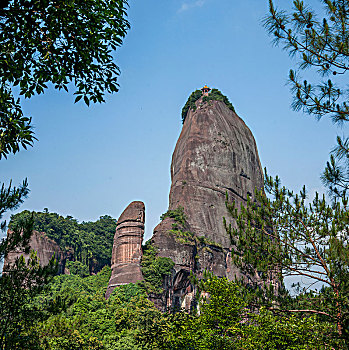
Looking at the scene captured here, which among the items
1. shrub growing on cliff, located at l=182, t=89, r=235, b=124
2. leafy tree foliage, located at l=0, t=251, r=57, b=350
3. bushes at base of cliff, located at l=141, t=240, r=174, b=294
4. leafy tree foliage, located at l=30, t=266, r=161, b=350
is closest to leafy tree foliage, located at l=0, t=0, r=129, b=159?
leafy tree foliage, located at l=0, t=251, r=57, b=350

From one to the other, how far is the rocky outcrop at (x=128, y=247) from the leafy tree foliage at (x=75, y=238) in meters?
23.6

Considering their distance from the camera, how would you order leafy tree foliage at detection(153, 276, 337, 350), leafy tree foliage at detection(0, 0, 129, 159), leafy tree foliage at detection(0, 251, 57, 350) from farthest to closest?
leafy tree foliage at detection(153, 276, 337, 350) → leafy tree foliage at detection(0, 251, 57, 350) → leafy tree foliage at detection(0, 0, 129, 159)

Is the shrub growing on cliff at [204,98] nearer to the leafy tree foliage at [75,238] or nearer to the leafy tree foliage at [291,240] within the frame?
the leafy tree foliage at [75,238]

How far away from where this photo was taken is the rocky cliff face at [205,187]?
131 ft

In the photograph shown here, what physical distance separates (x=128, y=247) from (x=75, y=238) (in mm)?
26207

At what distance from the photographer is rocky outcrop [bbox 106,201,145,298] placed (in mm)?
37062

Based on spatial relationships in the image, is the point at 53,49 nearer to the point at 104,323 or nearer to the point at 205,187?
the point at 104,323

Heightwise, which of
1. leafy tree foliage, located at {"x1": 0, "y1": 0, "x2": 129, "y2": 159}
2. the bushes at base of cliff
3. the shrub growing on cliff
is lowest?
leafy tree foliage, located at {"x1": 0, "y1": 0, "x2": 129, "y2": 159}

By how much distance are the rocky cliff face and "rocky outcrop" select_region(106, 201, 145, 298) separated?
6.94ft

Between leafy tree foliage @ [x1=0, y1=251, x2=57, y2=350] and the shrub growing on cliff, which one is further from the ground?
the shrub growing on cliff

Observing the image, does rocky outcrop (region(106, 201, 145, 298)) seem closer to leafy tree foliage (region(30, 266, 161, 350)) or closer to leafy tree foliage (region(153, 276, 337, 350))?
leafy tree foliage (region(30, 266, 161, 350))

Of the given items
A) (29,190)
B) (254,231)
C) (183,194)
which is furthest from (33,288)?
(183,194)

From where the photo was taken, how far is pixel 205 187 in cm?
5194

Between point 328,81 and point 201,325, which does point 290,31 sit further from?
point 201,325
